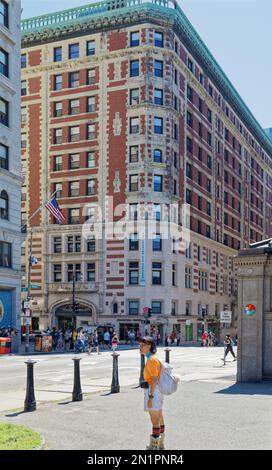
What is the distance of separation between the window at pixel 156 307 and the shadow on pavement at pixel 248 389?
135 ft

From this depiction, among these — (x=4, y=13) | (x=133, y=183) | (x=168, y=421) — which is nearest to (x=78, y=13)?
(x=133, y=183)

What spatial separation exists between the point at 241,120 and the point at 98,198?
3644 centimetres

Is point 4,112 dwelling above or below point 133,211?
above

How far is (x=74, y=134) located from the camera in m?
63.5

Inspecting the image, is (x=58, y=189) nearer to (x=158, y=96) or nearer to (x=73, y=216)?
(x=73, y=216)

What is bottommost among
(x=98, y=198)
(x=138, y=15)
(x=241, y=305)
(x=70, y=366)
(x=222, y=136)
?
(x=70, y=366)

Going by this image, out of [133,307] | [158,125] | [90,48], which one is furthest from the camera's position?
[90,48]

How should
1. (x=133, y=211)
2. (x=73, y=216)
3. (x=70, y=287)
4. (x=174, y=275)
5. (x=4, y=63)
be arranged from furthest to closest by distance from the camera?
(x=73, y=216) < (x=174, y=275) < (x=70, y=287) < (x=133, y=211) < (x=4, y=63)

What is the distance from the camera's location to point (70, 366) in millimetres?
28047

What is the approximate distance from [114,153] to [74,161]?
4735 millimetres

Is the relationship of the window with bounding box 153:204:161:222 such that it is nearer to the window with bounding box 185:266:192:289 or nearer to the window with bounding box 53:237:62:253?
the window with bounding box 185:266:192:289

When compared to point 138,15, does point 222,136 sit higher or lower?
lower

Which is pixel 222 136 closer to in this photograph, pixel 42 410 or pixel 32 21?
pixel 32 21
